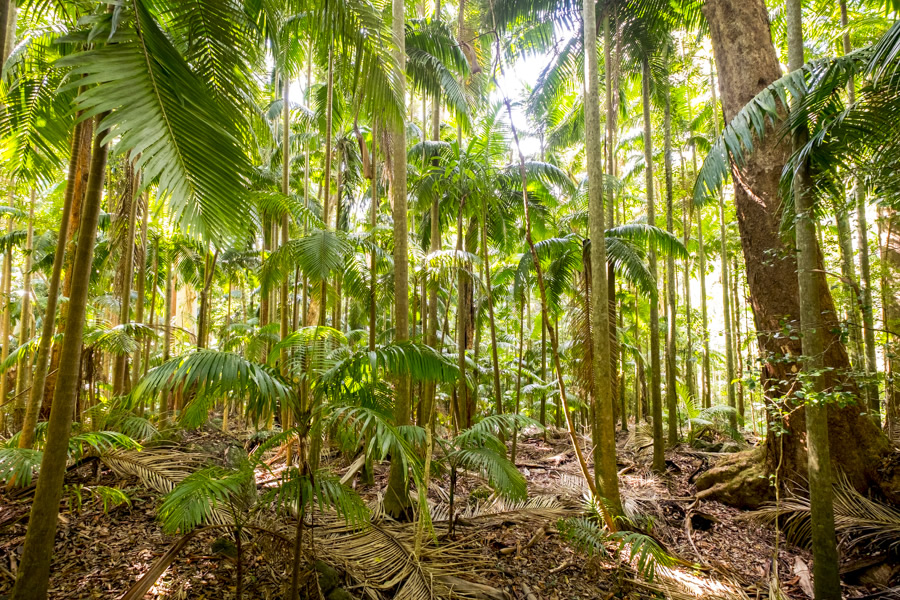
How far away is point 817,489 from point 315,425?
144 inches

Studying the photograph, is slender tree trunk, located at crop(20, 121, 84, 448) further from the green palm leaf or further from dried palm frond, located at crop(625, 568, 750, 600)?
dried palm frond, located at crop(625, 568, 750, 600)

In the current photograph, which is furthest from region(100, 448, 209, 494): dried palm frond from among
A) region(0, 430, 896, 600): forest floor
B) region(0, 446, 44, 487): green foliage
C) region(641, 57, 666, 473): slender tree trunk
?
region(641, 57, 666, 473): slender tree trunk

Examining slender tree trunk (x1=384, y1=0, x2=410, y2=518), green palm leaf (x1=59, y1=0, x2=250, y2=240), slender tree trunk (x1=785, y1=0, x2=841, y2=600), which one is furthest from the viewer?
slender tree trunk (x1=384, y1=0, x2=410, y2=518)

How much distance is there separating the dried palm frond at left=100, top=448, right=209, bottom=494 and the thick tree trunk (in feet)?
20.1

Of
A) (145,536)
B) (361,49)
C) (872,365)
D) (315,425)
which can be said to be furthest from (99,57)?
(872,365)

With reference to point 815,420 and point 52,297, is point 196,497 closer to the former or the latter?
point 52,297

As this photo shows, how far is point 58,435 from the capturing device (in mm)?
2227

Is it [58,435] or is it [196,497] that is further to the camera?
[196,497]

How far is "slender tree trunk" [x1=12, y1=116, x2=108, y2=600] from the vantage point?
2143 mm

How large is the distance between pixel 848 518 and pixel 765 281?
8.51 ft

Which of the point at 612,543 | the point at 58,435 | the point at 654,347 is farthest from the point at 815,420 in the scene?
the point at 58,435

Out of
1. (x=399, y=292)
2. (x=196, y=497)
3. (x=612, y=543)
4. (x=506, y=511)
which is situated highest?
(x=399, y=292)

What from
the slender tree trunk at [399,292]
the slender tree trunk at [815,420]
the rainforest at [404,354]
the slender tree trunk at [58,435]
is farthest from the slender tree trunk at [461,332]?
the slender tree trunk at [58,435]

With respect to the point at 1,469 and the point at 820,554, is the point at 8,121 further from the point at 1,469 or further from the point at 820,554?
the point at 820,554
